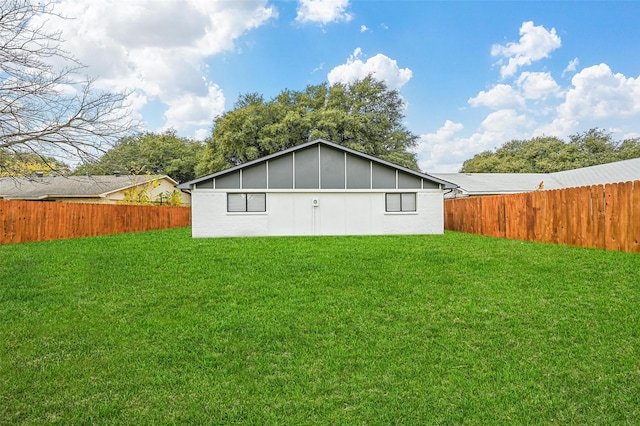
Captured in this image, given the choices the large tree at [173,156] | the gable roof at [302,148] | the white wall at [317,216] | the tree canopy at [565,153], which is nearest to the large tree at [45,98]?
the gable roof at [302,148]

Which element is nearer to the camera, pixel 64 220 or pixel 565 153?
pixel 64 220

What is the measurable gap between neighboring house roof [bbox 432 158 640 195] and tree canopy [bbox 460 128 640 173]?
1319 cm

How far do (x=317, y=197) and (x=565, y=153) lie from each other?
3206 cm

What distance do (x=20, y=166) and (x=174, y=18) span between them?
20.4 feet

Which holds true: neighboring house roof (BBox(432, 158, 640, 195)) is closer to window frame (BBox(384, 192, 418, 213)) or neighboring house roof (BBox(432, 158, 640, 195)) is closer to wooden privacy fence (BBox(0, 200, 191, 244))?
window frame (BBox(384, 192, 418, 213))

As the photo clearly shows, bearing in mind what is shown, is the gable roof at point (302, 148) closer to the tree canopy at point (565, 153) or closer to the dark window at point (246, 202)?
the dark window at point (246, 202)

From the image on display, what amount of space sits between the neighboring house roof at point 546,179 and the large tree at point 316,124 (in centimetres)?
673

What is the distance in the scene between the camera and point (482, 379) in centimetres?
334

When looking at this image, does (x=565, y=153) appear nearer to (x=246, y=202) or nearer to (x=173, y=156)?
(x=246, y=202)

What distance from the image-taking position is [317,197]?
16234mm

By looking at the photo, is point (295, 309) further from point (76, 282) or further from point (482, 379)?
point (76, 282)

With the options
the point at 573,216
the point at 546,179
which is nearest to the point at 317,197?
the point at 573,216

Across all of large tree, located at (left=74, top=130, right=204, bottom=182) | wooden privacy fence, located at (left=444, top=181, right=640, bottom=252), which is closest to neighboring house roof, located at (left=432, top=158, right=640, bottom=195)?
wooden privacy fence, located at (left=444, top=181, right=640, bottom=252)

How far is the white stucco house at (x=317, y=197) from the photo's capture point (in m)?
15.9
